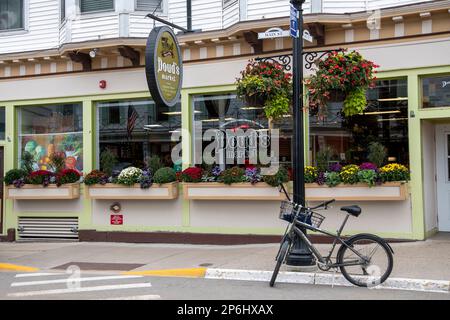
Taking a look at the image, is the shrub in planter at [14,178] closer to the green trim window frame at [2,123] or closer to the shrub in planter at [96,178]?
the green trim window frame at [2,123]

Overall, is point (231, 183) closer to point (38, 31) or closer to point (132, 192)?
point (132, 192)

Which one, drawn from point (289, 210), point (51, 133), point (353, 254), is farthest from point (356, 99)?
point (51, 133)

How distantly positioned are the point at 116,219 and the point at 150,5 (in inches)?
196

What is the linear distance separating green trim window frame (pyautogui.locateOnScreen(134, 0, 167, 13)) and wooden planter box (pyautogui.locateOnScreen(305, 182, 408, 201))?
17.6 feet

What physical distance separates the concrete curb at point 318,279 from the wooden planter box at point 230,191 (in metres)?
2.82

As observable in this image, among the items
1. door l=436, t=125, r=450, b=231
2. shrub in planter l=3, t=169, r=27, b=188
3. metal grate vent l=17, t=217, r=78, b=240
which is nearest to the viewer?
door l=436, t=125, r=450, b=231

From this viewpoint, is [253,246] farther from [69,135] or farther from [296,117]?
[69,135]

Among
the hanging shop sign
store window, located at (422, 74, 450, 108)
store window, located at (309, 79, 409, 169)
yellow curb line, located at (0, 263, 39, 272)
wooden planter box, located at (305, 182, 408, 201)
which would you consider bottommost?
yellow curb line, located at (0, 263, 39, 272)

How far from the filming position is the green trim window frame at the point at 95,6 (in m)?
12.8

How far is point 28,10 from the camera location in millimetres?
13773

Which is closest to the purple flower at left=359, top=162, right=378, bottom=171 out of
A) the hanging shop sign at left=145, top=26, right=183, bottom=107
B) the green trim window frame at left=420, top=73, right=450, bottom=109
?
the green trim window frame at left=420, top=73, right=450, bottom=109

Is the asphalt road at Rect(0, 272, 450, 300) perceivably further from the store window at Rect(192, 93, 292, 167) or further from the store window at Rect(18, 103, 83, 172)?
the store window at Rect(18, 103, 83, 172)

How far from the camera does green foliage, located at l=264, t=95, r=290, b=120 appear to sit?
32.8 ft
